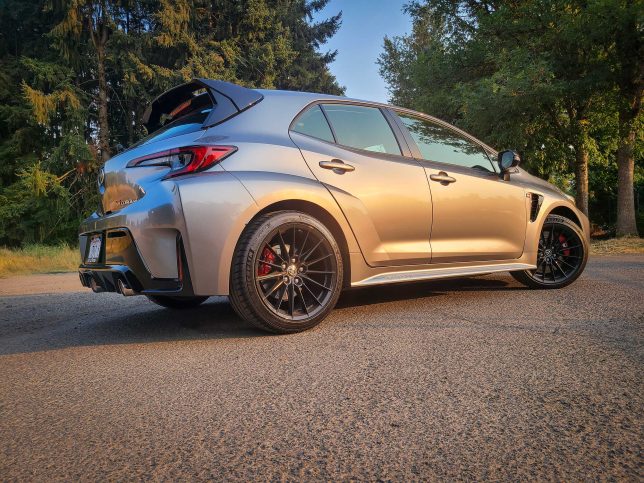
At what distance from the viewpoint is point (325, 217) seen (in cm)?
358

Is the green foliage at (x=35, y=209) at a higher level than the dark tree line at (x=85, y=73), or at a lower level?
lower

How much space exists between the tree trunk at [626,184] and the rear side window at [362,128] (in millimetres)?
12974

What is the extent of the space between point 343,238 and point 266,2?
28.9 meters

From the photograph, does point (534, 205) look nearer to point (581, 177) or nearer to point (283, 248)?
point (283, 248)

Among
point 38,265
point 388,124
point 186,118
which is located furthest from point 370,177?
point 38,265

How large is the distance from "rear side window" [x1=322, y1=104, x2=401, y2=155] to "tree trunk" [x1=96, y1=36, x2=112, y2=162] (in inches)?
890

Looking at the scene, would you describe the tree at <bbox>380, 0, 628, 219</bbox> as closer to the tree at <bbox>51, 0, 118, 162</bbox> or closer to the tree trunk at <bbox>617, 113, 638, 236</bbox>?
the tree trunk at <bbox>617, 113, 638, 236</bbox>

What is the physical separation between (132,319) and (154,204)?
5.26 ft

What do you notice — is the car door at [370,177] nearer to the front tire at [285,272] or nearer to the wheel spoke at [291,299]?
the front tire at [285,272]

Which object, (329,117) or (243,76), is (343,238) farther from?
(243,76)

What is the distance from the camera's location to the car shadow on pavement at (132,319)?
11.5 feet

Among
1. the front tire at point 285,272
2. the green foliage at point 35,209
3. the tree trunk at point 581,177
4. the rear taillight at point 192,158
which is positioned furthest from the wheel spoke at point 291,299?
the green foliage at point 35,209

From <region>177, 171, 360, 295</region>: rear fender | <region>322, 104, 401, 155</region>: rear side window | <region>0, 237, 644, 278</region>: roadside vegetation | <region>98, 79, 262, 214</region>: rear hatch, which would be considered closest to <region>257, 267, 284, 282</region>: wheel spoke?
<region>177, 171, 360, 295</region>: rear fender

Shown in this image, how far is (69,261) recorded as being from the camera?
47.4 ft
